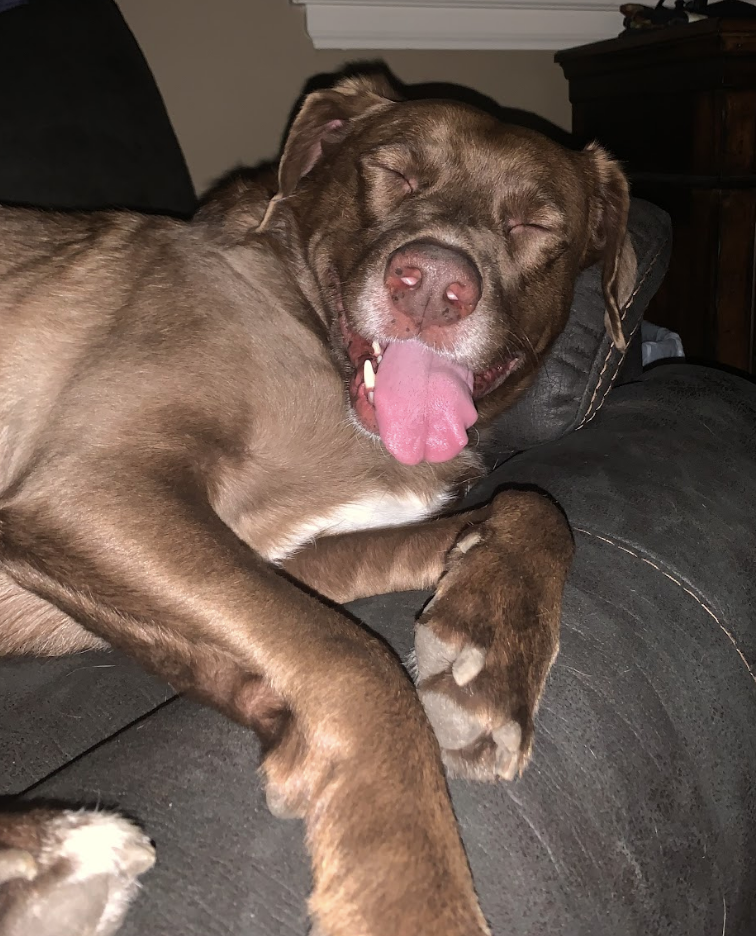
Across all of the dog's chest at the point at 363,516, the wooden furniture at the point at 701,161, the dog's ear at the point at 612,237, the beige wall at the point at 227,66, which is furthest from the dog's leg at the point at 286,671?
the beige wall at the point at 227,66

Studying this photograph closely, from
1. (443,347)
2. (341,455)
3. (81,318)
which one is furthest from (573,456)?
(81,318)

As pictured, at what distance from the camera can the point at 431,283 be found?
1.87m

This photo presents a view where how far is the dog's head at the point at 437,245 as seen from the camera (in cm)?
196

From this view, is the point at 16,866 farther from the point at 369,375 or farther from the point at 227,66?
the point at 227,66

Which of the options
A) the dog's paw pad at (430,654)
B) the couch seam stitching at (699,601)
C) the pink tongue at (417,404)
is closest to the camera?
the dog's paw pad at (430,654)

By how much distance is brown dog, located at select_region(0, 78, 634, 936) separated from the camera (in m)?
1.24

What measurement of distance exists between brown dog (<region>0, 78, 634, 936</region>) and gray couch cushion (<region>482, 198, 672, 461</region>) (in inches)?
2.7

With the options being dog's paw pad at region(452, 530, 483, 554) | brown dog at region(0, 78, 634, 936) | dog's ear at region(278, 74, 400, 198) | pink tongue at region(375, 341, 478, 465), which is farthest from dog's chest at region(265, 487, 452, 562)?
dog's ear at region(278, 74, 400, 198)

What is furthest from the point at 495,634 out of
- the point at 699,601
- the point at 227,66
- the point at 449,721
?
the point at 227,66

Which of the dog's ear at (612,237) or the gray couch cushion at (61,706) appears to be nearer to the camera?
the gray couch cushion at (61,706)

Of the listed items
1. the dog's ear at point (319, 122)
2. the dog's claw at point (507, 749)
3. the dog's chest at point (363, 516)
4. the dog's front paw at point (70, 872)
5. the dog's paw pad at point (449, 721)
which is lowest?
the dog's chest at point (363, 516)

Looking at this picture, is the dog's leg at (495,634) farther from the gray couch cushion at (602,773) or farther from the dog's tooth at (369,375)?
the dog's tooth at (369,375)

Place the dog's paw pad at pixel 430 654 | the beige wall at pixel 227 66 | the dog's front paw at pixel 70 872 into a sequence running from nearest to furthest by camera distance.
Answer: the dog's front paw at pixel 70 872, the dog's paw pad at pixel 430 654, the beige wall at pixel 227 66

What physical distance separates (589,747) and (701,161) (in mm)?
2829
